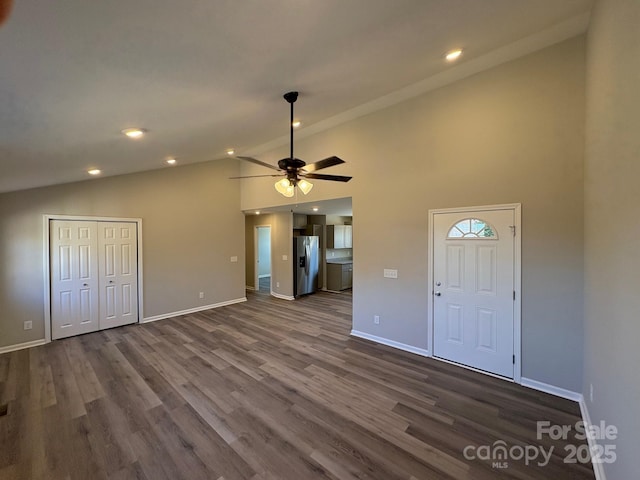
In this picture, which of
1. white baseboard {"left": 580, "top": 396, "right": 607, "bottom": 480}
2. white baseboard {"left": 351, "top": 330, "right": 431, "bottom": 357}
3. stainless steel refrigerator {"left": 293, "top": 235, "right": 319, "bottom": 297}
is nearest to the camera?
white baseboard {"left": 580, "top": 396, "right": 607, "bottom": 480}

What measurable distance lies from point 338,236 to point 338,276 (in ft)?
4.52

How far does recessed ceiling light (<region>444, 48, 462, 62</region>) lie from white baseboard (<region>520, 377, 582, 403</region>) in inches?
142

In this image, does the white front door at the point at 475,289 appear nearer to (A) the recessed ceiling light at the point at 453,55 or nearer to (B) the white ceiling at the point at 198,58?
(A) the recessed ceiling light at the point at 453,55

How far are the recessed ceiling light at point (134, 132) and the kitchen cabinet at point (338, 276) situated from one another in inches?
247

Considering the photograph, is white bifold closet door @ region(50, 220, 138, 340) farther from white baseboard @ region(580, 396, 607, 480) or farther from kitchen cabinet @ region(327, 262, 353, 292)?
white baseboard @ region(580, 396, 607, 480)

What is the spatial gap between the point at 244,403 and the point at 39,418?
1934mm

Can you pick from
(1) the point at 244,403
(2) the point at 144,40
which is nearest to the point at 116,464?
(1) the point at 244,403

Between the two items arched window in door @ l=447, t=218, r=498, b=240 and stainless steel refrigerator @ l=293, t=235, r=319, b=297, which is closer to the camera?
arched window in door @ l=447, t=218, r=498, b=240

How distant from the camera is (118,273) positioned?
510cm

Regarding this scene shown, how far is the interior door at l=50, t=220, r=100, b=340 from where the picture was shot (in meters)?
4.45

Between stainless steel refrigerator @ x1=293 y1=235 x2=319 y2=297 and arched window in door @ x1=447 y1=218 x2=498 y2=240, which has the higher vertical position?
arched window in door @ x1=447 y1=218 x2=498 y2=240

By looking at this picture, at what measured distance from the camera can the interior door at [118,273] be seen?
16.2 feet

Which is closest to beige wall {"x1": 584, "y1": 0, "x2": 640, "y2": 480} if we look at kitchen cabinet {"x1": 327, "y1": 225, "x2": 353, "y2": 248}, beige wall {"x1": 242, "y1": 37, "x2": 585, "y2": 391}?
beige wall {"x1": 242, "y1": 37, "x2": 585, "y2": 391}

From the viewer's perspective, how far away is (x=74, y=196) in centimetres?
461
